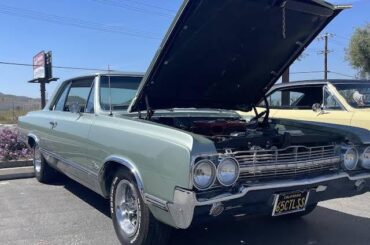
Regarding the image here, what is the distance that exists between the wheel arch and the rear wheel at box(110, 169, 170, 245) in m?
0.10

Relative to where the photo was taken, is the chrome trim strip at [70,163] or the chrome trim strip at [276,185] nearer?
the chrome trim strip at [276,185]

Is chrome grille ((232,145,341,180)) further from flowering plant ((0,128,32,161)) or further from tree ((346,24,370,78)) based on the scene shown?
tree ((346,24,370,78))

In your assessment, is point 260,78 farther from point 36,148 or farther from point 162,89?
point 36,148

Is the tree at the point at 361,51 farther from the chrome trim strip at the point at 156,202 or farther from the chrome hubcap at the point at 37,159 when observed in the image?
the chrome trim strip at the point at 156,202

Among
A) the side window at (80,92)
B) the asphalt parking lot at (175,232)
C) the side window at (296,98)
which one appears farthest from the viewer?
the side window at (296,98)

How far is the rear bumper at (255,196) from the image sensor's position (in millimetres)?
3270

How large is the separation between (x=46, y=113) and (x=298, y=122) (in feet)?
11.7

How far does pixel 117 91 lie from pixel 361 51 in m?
23.9

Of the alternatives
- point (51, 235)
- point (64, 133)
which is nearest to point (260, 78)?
point (64, 133)

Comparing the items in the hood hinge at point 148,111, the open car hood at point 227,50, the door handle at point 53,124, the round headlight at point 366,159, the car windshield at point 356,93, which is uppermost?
the open car hood at point 227,50

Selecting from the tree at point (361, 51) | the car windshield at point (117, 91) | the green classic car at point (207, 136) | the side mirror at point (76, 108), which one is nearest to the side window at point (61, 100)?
the green classic car at point (207, 136)

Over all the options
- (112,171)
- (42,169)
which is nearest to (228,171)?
(112,171)

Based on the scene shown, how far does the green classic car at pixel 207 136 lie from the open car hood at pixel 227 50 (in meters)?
0.01

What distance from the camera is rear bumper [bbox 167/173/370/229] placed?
10.7 ft
